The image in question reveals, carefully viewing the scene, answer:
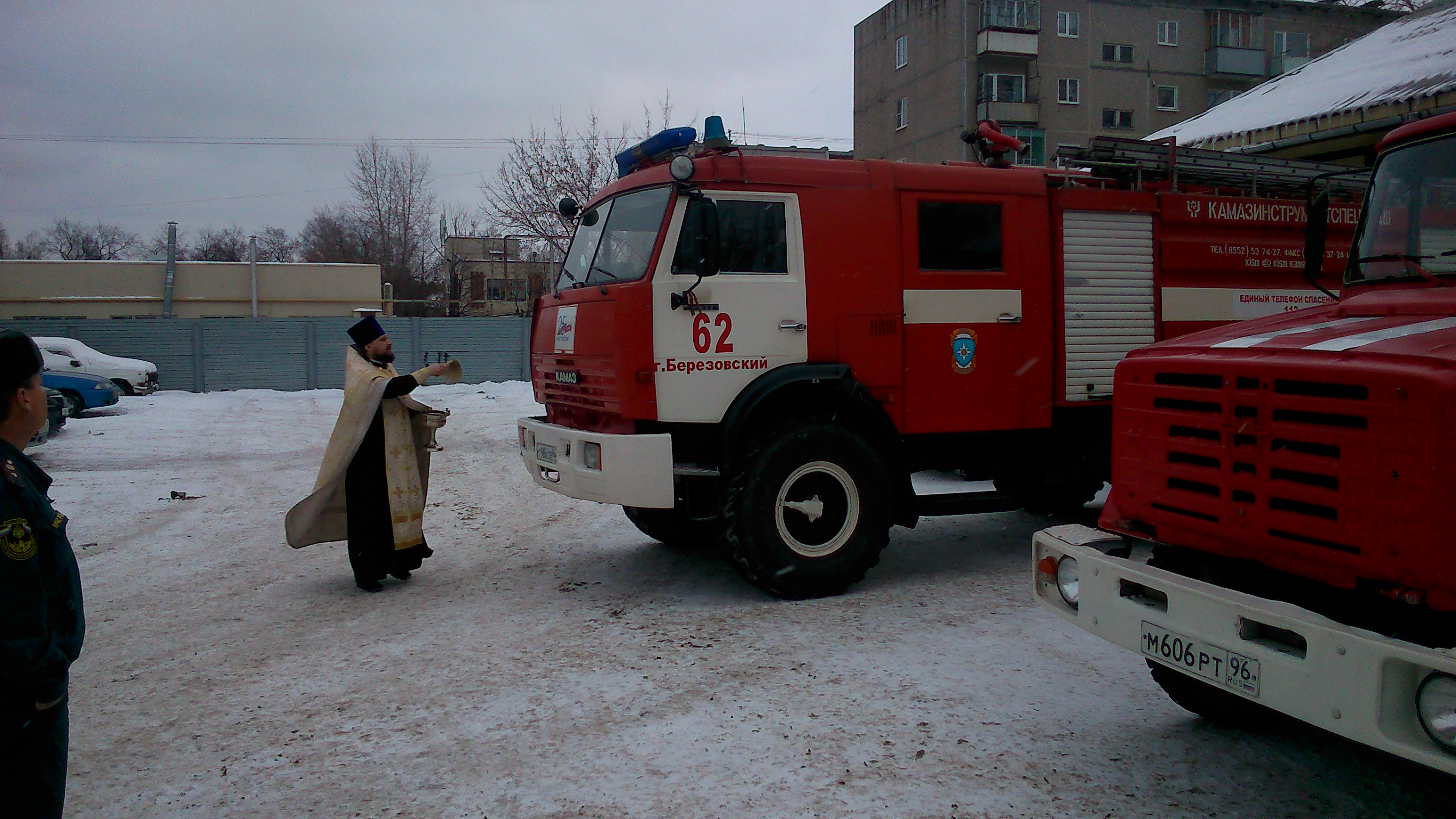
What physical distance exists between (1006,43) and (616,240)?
36717 mm

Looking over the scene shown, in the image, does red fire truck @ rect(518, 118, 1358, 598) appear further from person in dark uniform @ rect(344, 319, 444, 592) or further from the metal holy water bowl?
person in dark uniform @ rect(344, 319, 444, 592)

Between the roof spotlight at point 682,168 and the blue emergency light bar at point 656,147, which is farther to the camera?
the blue emergency light bar at point 656,147

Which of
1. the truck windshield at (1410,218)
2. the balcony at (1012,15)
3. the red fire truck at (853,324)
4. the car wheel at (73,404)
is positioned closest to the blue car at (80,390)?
the car wheel at (73,404)

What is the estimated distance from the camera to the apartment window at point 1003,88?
38625 mm

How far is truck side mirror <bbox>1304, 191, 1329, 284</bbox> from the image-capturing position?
4359mm

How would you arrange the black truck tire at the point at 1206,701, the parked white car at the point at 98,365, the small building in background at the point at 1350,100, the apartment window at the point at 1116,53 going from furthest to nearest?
1. the apartment window at the point at 1116,53
2. the parked white car at the point at 98,365
3. the small building in background at the point at 1350,100
4. the black truck tire at the point at 1206,701

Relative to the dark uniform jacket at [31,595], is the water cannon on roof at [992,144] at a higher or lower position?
higher

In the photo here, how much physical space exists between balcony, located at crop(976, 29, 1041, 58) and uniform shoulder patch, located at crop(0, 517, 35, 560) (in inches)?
1589

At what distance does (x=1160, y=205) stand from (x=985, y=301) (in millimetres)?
1730

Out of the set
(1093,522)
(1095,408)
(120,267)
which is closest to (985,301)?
(1095,408)

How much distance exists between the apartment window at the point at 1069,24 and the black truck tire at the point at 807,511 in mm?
39667

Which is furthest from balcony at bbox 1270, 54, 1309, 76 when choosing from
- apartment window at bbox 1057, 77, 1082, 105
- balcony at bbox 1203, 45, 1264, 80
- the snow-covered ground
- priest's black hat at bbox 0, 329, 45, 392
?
priest's black hat at bbox 0, 329, 45, 392

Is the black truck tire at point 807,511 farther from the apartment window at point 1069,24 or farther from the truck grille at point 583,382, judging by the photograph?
the apartment window at point 1069,24

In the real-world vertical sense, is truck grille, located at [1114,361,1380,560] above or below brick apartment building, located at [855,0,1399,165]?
below
